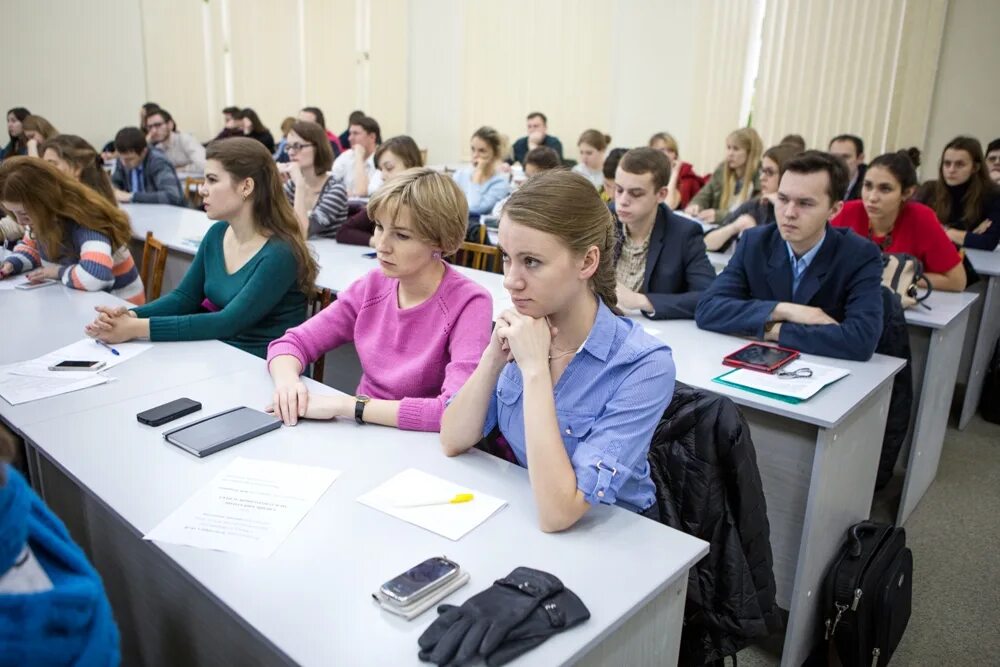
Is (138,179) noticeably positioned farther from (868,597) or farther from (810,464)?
(868,597)

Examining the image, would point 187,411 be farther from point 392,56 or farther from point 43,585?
point 392,56

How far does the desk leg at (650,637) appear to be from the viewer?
1.14 m

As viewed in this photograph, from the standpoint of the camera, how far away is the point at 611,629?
1.07m

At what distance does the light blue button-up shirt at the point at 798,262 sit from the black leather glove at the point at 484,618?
185cm

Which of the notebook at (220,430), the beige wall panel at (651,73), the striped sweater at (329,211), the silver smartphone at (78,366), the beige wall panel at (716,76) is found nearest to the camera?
the notebook at (220,430)

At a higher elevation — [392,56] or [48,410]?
[392,56]

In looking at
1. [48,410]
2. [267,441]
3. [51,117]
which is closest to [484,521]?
[267,441]

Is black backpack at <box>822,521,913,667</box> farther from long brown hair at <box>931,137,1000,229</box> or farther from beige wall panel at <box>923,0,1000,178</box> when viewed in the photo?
beige wall panel at <box>923,0,1000,178</box>

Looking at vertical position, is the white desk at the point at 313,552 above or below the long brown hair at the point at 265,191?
below

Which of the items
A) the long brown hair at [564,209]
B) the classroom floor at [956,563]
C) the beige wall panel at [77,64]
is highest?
the beige wall panel at [77,64]

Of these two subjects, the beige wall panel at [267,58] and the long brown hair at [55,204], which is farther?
the beige wall panel at [267,58]

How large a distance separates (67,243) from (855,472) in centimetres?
305

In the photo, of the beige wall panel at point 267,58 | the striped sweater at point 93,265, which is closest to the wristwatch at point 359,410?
the striped sweater at point 93,265

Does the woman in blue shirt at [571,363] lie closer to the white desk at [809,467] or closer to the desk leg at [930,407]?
the white desk at [809,467]
